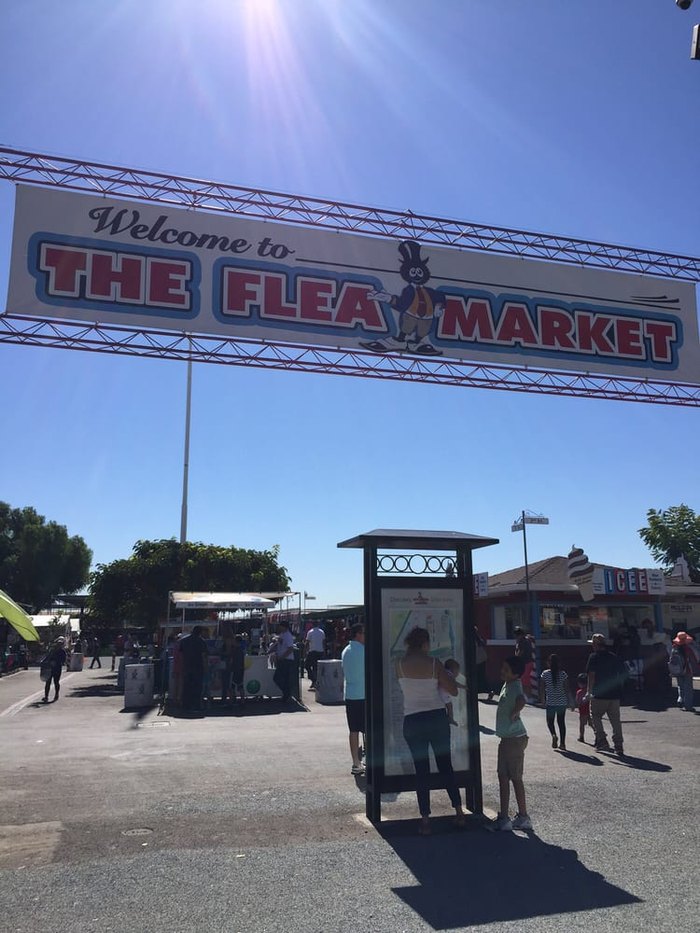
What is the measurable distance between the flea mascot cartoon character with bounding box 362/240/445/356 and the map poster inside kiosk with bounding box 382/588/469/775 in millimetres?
5033

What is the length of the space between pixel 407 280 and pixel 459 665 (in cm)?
655

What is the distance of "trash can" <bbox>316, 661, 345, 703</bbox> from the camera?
712 inches

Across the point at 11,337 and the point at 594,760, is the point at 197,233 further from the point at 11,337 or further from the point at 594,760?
the point at 594,760

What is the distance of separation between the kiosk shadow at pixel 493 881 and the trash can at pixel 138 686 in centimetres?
1166

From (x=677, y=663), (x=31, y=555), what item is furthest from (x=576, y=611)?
(x=31, y=555)

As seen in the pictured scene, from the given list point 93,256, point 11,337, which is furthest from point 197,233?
point 11,337

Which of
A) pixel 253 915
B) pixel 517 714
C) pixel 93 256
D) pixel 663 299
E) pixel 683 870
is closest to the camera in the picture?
pixel 253 915

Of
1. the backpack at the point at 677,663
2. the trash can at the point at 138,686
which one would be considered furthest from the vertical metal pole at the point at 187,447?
the backpack at the point at 677,663

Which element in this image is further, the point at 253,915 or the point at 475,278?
the point at 475,278

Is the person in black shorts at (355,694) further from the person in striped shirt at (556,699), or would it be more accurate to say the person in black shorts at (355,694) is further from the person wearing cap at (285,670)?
the person wearing cap at (285,670)

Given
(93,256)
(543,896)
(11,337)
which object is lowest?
(543,896)

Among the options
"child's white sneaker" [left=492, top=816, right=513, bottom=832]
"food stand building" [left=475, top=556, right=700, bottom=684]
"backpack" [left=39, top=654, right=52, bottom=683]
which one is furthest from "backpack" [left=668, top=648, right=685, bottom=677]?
"backpack" [left=39, top=654, right=52, bottom=683]

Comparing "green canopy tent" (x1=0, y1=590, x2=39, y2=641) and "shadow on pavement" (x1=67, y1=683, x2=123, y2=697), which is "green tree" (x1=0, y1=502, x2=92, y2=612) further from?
"green canopy tent" (x1=0, y1=590, x2=39, y2=641)

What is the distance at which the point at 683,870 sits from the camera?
18.9 feet
